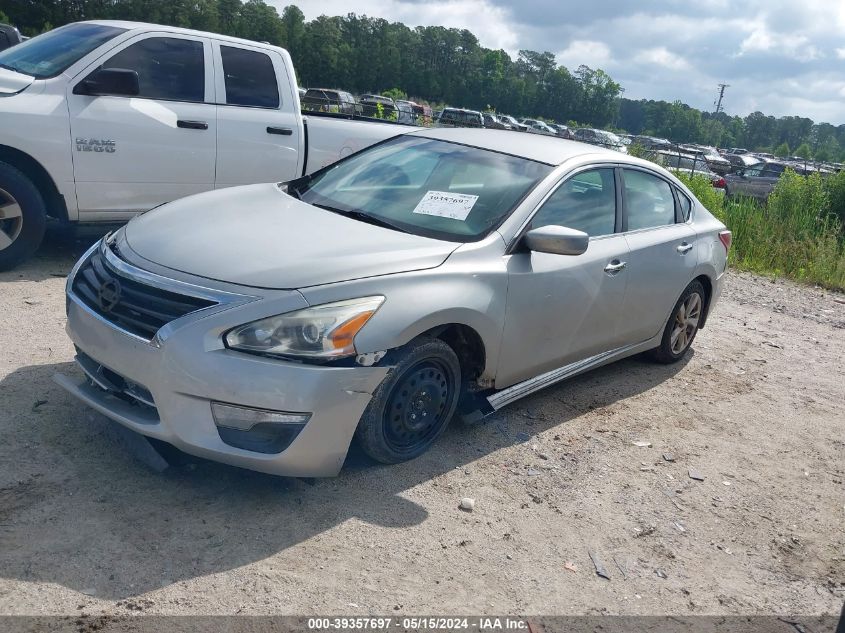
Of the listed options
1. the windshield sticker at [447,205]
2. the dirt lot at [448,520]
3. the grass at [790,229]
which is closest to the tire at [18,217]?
the dirt lot at [448,520]

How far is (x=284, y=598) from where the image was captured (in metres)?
2.88

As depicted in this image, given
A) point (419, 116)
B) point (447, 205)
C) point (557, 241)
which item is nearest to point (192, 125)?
point (447, 205)

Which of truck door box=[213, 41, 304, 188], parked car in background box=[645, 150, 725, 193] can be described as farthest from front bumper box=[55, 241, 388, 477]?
parked car in background box=[645, 150, 725, 193]

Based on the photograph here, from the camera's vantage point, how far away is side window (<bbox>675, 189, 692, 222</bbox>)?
19.2 feet

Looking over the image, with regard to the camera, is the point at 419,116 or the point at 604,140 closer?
the point at 419,116

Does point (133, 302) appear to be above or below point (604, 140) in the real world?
below

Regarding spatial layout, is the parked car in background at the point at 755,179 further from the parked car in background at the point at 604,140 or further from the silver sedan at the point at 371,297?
the silver sedan at the point at 371,297

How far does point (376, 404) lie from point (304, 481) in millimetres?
529

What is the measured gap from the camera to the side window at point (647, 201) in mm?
5215

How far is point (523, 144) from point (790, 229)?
9515mm

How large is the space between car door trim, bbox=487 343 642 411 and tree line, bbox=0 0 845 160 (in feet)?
214

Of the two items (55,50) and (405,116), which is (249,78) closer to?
(55,50)

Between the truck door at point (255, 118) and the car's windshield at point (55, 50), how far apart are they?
0.98 m

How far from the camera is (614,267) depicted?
4.82 m
